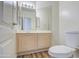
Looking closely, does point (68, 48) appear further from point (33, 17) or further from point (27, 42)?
point (33, 17)

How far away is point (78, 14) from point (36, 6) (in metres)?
1.36

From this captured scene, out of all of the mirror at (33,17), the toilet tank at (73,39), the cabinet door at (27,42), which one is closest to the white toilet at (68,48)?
the toilet tank at (73,39)

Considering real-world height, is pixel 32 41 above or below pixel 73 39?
below

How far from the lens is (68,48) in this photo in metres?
1.01

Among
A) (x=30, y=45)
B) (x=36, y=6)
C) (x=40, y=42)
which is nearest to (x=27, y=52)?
(x=30, y=45)

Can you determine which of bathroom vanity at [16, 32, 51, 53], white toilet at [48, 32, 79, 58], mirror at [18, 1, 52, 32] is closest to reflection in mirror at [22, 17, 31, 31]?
mirror at [18, 1, 52, 32]

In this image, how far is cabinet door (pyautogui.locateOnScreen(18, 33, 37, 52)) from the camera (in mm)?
2092

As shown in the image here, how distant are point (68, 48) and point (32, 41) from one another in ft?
4.29

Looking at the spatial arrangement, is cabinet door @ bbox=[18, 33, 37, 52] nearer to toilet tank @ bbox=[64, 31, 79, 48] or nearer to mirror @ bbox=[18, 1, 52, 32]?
mirror @ bbox=[18, 1, 52, 32]

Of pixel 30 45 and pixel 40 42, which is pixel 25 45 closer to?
pixel 30 45

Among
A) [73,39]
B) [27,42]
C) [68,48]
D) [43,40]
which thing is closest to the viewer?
[68,48]

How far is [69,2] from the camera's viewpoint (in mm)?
1354

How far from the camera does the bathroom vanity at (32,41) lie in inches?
82.1

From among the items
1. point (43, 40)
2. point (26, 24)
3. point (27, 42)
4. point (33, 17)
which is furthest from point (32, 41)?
point (33, 17)
